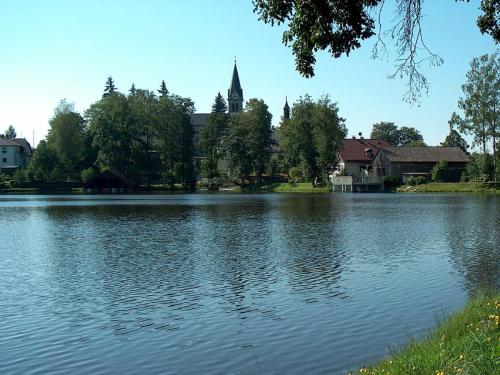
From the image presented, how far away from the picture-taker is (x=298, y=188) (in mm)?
126562

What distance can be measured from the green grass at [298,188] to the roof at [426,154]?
15.4 meters

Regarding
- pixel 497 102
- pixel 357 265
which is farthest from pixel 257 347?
pixel 497 102

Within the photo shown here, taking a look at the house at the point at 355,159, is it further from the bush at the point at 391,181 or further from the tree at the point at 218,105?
the tree at the point at 218,105

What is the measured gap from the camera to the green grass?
121625mm

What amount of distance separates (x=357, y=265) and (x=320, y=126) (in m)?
97.4

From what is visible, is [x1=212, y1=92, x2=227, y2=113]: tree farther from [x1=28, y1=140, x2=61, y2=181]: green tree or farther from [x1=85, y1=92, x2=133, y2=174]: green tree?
[x1=28, y1=140, x2=61, y2=181]: green tree

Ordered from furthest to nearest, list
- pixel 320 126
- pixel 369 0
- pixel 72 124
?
pixel 72 124 < pixel 320 126 < pixel 369 0

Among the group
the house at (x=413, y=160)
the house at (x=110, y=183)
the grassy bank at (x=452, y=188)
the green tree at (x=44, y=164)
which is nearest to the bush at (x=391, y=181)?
the house at (x=413, y=160)

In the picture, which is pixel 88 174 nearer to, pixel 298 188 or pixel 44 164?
pixel 44 164

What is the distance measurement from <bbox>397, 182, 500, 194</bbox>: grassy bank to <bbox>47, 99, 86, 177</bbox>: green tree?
71.1 m

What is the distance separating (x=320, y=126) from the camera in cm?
12012

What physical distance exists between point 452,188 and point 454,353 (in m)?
101

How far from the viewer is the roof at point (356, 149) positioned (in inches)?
5133

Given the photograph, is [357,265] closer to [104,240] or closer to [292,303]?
[292,303]
